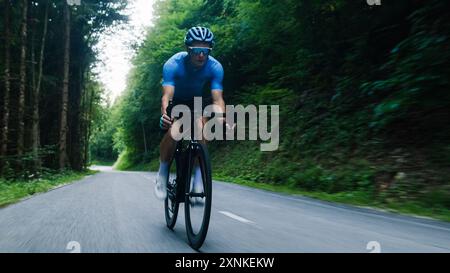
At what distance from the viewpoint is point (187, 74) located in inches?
187

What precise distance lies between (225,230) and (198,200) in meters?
0.97

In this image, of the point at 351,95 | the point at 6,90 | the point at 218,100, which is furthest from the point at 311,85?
the point at 218,100

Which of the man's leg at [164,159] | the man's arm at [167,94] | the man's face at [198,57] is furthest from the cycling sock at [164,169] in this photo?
the man's face at [198,57]

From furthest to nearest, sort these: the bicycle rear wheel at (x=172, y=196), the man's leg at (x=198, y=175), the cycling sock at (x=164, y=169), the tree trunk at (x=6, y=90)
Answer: the tree trunk at (x=6, y=90) → the cycling sock at (x=164, y=169) → the bicycle rear wheel at (x=172, y=196) → the man's leg at (x=198, y=175)

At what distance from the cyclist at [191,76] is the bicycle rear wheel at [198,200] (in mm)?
83

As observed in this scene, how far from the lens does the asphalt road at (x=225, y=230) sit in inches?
161

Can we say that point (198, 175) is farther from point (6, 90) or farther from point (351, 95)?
point (6, 90)

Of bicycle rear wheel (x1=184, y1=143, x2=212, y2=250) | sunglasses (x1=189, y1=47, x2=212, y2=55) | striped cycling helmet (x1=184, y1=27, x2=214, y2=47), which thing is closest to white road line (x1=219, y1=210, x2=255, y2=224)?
bicycle rear wheel (x1=184, y1=143, x2=212, y2=250)

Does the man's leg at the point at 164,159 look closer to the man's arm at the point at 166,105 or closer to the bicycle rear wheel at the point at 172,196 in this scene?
the bicycle rear wheel at the point at 172,196

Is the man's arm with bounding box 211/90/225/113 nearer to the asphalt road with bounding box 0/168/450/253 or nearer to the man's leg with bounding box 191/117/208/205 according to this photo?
the man's leg with bounding box 191/117/208/205

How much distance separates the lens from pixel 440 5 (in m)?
10.7

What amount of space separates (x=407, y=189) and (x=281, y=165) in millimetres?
7272

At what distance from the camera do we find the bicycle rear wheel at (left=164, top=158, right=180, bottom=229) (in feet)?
16.3
